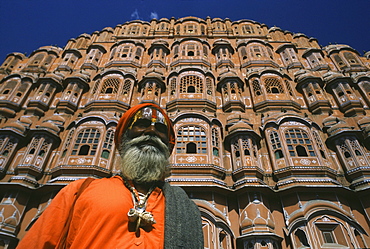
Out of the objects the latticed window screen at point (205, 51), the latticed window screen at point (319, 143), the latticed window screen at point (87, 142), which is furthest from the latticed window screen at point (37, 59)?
the latticed window screen at point (319, 143)

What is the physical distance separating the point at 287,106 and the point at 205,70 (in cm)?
544

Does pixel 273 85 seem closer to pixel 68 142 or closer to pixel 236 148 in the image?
pixel 236 148

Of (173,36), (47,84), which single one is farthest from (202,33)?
(47,84)

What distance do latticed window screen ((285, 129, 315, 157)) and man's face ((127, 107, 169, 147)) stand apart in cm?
896

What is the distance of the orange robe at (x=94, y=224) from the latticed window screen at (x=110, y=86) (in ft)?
42.1

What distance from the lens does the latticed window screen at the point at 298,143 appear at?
1056cm

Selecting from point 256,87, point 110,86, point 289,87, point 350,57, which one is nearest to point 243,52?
point 256,87

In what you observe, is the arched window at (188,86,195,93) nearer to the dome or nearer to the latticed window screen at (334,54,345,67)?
the dome

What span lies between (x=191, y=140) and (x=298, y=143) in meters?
4.83

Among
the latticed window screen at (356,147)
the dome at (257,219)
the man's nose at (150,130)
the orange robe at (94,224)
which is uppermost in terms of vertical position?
the latticed window screen at (356,147)

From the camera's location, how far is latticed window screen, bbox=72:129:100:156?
1085 centimetres

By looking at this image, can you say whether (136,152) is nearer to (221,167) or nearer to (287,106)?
(221,167)

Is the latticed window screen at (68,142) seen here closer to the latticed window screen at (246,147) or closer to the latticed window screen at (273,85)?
the latticed window screen at (246,147)

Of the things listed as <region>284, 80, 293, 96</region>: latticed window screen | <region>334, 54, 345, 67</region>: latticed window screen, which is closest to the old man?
<region>284, 80, 293, 96</region>: latticed window screen
